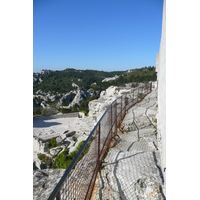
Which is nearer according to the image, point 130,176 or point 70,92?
point 130,176

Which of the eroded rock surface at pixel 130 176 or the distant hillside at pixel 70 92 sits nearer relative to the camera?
the eroded rock surface at pixel 130 176

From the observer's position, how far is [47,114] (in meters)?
40.2

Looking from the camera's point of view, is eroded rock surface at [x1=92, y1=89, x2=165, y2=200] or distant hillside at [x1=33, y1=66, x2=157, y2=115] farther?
distant hillside at [x1=33, y1=66, x2=157, y2=115]

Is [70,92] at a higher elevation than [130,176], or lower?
higher
